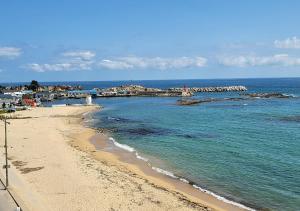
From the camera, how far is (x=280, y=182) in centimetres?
2867

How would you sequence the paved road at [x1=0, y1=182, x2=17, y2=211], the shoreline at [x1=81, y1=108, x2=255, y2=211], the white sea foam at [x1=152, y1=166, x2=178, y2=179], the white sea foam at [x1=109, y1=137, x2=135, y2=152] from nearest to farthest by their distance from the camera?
the paved road at [x1=0, y1=182, x2=17, y2=211]
the shoreline at [x1=81, y1=108, x2=255, y2=211]
the white sea foam at [x1=152, y1=166, x2=178, y2=179]
the white sea foam at [x1=109, y1=137, x2=135, y2=152]

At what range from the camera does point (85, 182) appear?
27.8 meters

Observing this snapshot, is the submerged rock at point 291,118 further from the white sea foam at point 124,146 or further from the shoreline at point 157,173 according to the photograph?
the white sea foam at point 124,146

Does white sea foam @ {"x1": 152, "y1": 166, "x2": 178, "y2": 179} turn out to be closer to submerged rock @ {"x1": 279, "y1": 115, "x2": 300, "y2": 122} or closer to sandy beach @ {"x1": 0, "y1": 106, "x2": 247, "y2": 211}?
sandy beach @ {"x1": 0, "y1": 106, "x2": 247, "y2": 211}

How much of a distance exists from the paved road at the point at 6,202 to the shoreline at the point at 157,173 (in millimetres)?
10413

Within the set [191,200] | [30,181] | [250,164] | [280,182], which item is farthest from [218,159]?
[30,181]

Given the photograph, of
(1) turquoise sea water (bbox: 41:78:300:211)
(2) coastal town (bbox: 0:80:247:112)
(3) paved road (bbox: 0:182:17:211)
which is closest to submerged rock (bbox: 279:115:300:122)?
(1) turquoise sea water (bbox: 41:78:300:211)

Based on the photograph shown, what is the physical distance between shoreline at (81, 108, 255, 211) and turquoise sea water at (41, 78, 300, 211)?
0.58 meters

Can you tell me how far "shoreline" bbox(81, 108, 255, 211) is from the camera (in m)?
25.3

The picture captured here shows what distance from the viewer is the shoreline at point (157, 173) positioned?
2533 centimetres

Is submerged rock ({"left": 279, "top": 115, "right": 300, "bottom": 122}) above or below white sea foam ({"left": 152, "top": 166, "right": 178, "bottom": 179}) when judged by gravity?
above

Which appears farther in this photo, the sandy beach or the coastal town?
the coastal town

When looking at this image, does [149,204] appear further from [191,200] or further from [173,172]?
[173,172]

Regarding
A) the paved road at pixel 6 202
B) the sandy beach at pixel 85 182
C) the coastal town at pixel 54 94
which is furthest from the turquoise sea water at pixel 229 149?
the coastal town at pixel 54 94
